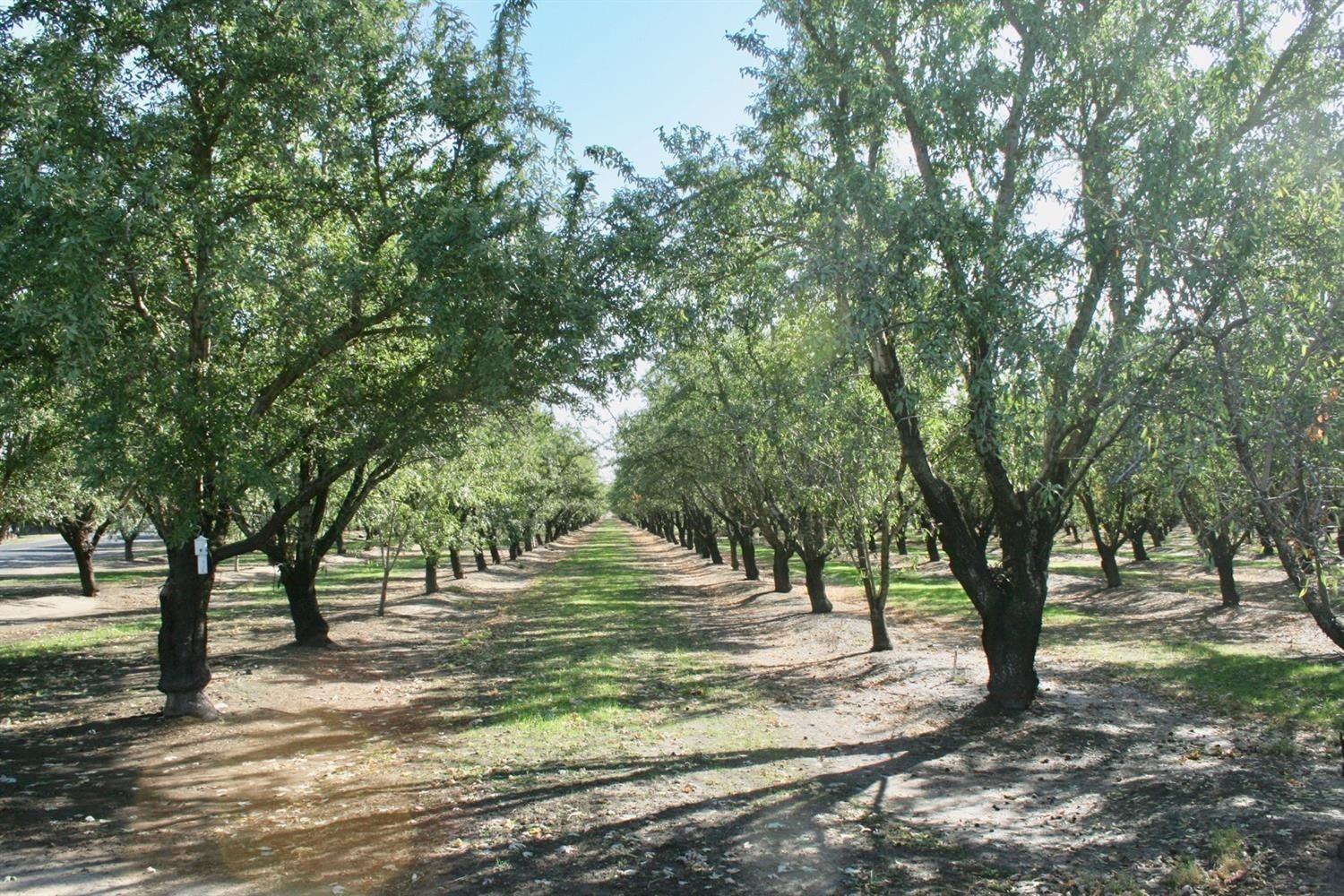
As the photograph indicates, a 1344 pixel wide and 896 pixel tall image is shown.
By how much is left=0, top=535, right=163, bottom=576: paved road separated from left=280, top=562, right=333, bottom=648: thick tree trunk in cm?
3142

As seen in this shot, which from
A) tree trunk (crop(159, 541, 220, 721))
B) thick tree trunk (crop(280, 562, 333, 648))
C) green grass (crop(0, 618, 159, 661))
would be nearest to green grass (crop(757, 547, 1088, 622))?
thick tree trunk (crop(280, 562, 333, 648))

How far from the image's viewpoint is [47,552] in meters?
63.8

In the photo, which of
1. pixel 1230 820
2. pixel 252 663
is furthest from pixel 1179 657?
pixel 252 663

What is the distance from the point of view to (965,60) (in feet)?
32.7

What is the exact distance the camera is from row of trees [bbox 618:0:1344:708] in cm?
709

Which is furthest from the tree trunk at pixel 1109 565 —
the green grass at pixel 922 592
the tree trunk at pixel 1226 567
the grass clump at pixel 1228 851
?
the grass clump at pixel 1228 851

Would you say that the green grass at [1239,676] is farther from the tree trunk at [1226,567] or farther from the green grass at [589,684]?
the green grass at [589,684]

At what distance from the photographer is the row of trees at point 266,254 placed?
29.3 feet

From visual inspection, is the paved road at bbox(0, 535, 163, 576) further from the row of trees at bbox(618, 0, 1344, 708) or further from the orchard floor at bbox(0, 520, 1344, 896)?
the row of trees at bbox(618, 0, 1344, 708)

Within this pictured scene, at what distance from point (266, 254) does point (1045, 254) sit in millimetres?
8264

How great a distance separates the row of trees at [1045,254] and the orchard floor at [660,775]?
2090mm

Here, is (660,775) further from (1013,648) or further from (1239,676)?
(1239,676)

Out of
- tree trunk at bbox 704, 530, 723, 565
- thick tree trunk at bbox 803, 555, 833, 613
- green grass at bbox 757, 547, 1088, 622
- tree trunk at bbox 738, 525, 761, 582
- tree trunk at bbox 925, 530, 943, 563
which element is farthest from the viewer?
tree trunk at bbox 704, 530, 723, 565

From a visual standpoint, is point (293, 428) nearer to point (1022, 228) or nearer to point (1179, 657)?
point (1022, 228)
